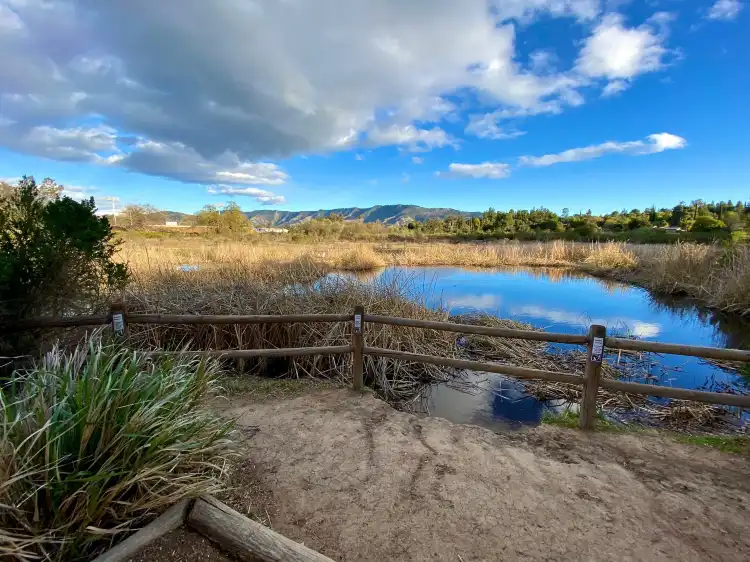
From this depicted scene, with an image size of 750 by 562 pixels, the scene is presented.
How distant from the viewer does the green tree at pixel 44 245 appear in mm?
3859

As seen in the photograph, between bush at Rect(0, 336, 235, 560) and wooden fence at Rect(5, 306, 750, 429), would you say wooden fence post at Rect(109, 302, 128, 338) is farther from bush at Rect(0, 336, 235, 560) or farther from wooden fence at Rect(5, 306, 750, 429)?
bush at Rect(0, 336, 235, 560)

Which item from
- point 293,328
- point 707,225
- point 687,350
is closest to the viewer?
Answer: point 687,350

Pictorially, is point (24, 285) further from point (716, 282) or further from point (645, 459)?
point (716, 282)

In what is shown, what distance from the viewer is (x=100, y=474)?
1880mm

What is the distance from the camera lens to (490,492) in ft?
9.27

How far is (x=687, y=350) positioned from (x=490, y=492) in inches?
91.9

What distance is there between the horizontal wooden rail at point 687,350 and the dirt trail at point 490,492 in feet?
3.04

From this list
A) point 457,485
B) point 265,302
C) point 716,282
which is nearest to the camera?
point 457,485

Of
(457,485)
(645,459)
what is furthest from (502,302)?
(457,485)

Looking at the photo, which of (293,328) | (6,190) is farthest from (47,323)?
(293,328)

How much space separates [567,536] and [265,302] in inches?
220

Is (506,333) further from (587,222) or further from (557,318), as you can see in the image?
(587,222)

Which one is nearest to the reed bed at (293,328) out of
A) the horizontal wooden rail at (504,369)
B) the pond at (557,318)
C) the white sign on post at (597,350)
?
the pond at (557,318)

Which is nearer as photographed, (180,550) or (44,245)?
(180,550)
